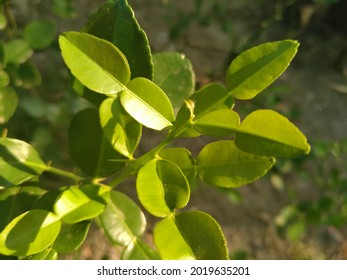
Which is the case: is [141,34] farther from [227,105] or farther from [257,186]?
[257,186]

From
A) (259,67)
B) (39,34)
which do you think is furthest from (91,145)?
(39,34)

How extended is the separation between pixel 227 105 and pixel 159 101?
0.08 metres

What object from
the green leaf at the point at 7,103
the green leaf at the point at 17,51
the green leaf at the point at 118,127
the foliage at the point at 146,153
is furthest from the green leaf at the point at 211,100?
the green leaf at the point at 17,51

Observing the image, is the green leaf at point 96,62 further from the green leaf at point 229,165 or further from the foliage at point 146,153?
the green leaf at point 229,165

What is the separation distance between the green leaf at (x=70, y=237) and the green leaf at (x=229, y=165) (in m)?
0.19

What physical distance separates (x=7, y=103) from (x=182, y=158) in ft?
1.34

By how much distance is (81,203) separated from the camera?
1.98ft

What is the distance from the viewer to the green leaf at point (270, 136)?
18.6 inches

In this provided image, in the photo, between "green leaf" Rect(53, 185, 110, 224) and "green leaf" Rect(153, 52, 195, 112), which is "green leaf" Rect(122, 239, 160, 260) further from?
"green leaf" Rect(153, 52, 195, 112)

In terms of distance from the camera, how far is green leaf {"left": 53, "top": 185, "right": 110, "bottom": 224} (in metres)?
0.58

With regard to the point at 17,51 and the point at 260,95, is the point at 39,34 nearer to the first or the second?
the point at 17,51
